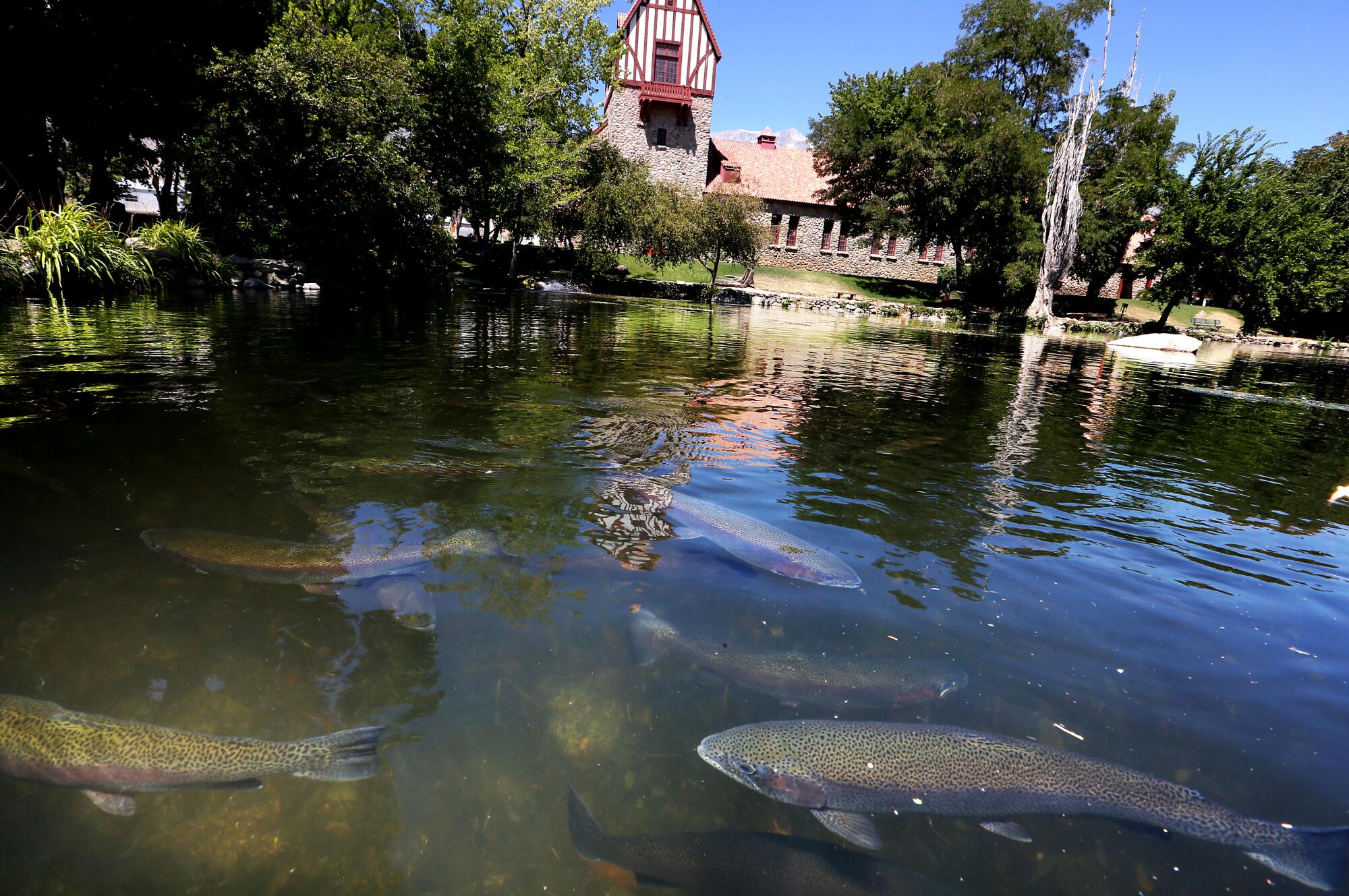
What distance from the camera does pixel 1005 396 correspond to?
40.9ft

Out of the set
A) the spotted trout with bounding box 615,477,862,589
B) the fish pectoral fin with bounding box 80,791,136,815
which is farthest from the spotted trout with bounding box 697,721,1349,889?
the fish pectoral fin with bounding box 80,791,136,815

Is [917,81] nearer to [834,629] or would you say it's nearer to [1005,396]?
[1005,396]

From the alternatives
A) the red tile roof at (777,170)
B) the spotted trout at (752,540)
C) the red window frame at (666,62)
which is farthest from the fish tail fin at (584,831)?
the red tile roof at (777,170)

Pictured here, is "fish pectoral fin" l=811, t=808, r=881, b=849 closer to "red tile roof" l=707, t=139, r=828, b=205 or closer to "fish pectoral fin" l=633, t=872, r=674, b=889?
"fish pectoral fin" l=633, t=872, r=674, b=889

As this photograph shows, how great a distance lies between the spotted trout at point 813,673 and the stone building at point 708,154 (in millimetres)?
43556

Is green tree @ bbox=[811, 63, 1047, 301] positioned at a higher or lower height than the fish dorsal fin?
higher

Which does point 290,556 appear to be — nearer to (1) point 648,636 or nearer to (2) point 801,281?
(1) point 648,636

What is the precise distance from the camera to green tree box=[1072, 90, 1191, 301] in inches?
1805

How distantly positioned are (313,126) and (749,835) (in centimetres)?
3043

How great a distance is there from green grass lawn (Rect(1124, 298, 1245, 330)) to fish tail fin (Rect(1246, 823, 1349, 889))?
54.0 meters

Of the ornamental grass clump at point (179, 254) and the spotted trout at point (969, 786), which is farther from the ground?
the ornamental grass clump at point (179, 254)

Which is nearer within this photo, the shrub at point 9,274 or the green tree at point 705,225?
the shrub at point 9,274

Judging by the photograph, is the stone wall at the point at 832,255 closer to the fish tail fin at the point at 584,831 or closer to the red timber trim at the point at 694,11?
the red timber trim at the point at 694,11

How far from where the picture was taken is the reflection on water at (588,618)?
7.55 feet
